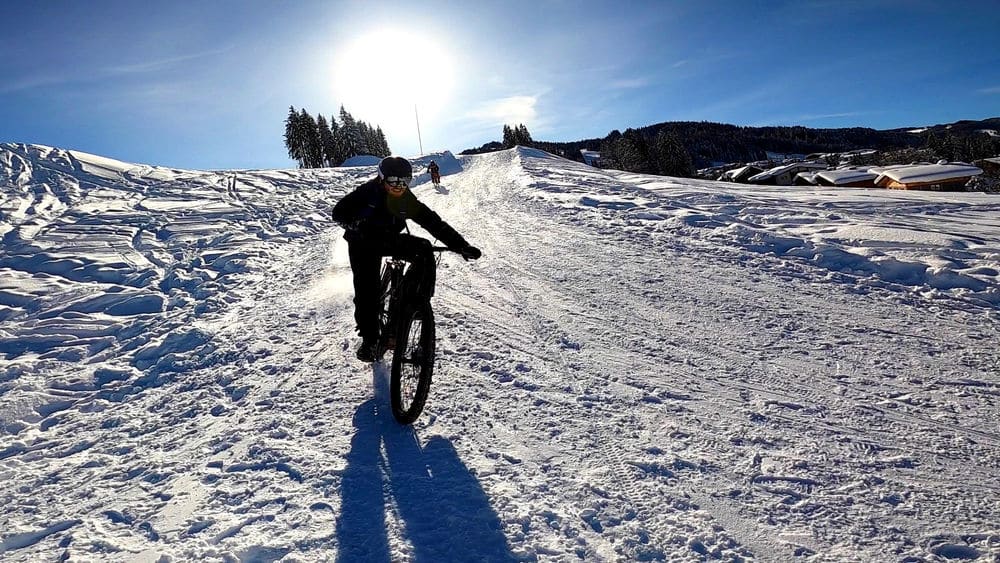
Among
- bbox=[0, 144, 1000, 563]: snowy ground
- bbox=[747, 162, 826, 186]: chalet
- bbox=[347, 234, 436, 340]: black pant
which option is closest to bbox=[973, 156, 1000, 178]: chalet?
bbox=[747, 162, 826, 186]: chalet

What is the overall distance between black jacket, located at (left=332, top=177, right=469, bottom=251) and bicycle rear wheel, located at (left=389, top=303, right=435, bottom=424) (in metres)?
0.79

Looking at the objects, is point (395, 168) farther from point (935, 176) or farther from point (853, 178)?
point (853, 178)

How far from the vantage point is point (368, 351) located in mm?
4684

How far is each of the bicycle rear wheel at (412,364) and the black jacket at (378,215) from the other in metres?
0.79

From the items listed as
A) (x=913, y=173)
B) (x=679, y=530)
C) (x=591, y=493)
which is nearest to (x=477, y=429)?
(x=591, y=493)

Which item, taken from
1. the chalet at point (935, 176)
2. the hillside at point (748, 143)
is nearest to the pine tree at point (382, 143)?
the hillside at point (748, 143)

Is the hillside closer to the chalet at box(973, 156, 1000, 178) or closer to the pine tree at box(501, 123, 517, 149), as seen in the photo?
the pine tree at box(501, 123, 517, 149)

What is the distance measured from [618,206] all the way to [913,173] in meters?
28.2

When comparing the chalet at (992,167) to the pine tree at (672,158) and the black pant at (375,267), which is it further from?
the black pant at (375,267)

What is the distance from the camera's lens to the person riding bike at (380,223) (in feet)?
13.7

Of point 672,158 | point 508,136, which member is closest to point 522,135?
point 508,136

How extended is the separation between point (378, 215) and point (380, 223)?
0.27 feet

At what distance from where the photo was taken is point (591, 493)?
2.81 m

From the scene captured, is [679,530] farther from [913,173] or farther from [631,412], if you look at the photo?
[913,173]
